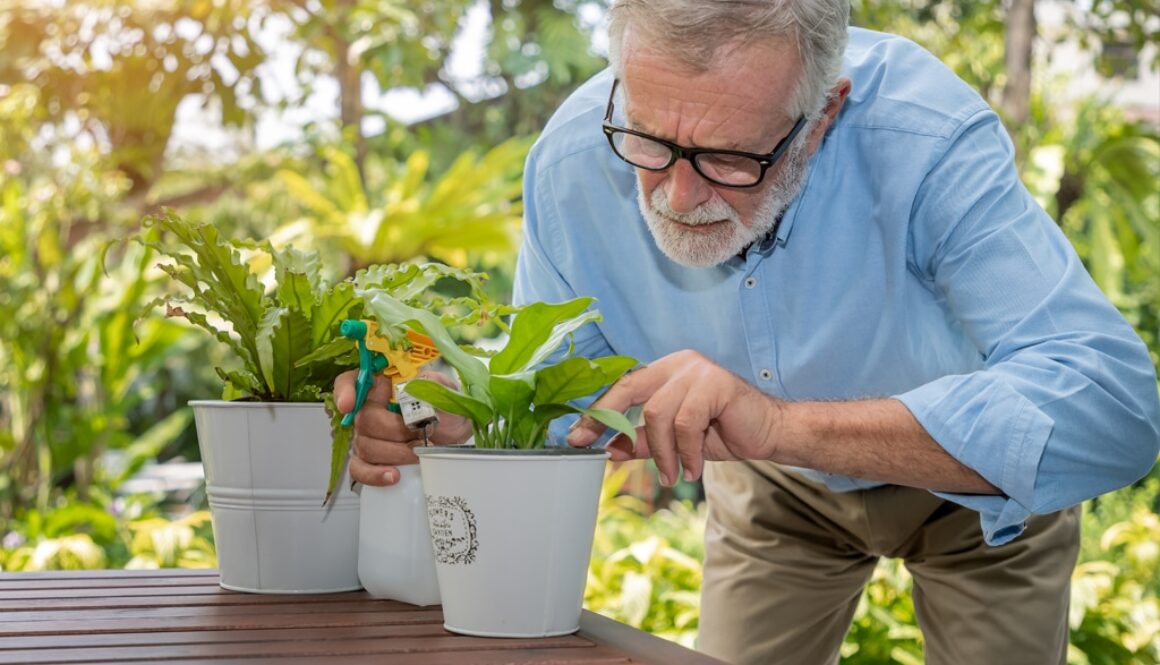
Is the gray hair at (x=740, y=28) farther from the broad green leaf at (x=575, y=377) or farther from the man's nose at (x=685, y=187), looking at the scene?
the broad green leaf at (x=575, y=377)

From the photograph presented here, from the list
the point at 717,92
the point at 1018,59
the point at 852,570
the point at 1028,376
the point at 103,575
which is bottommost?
the point at 852,570

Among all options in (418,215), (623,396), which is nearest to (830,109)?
(623,396)

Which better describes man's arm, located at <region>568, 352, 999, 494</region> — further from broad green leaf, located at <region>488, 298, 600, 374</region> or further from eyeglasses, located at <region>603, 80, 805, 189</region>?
eyeglasses, located at <region>603, 80, 805, 189</region>

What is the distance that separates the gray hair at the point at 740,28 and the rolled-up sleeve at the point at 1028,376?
0.23 m

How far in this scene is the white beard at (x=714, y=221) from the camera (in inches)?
57.8

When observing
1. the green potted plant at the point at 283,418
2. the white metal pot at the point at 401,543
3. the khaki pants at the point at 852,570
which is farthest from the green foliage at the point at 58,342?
the white metal pot at the point at 401,543

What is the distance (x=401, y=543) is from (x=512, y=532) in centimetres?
26

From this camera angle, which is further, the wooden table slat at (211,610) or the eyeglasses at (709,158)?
the eyeglasses at (709,158)

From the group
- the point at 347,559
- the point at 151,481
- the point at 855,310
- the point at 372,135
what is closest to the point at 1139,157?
the point at 855,310

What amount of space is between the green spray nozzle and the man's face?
39 cm

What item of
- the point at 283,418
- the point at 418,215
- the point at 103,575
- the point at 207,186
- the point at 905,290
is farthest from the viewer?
the point at 207,186

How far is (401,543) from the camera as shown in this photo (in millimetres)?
1337

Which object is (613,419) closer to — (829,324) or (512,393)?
(512,393)

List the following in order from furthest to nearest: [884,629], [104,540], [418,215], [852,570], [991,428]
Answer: [418,215]
[104,540]
[884,629]
[852,570]
[991,428]
